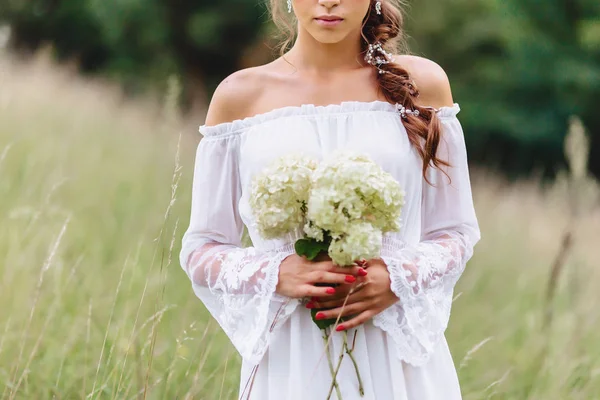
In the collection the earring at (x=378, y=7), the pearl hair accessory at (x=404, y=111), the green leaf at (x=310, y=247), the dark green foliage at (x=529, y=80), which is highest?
the earring at (x=378, y=7)

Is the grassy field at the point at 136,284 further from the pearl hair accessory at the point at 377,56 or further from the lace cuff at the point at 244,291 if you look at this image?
the pearl hair accessory at the point at 377,56

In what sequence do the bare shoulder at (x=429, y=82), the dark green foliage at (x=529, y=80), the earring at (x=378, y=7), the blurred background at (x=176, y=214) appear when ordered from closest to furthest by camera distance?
the bare shoulder at (x=429, y=82) < the earring at (x=378, y=7) < the blurred background at (x=176, y=214) < the dark green foliage at (x=529, y=80)

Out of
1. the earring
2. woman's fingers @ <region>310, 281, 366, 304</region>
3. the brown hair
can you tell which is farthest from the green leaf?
the earring

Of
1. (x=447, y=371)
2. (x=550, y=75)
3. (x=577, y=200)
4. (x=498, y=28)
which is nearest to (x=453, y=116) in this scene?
(x=447, y=371)

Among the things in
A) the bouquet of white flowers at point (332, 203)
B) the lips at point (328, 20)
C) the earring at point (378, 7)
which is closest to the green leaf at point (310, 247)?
the bouquet of white flowers at point (332, 203)

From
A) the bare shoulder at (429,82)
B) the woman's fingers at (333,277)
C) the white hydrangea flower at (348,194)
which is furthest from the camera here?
the bare shoulder at (429,82)

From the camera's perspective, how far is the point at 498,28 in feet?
60.7

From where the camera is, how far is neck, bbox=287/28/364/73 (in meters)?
2.46

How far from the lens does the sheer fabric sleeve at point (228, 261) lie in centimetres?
223

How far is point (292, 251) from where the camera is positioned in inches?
90.1

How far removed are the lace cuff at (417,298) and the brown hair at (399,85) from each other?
0.84 feet

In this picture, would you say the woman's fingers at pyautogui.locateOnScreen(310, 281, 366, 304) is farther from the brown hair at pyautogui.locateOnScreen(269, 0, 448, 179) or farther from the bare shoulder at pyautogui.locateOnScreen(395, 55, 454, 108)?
the bare shoulder at pyautogui.locateOnScreen(395, 55, 454, 108)

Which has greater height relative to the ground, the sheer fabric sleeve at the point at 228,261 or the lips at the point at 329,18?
the lips at the point at 329,18

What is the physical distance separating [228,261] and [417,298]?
55cm
